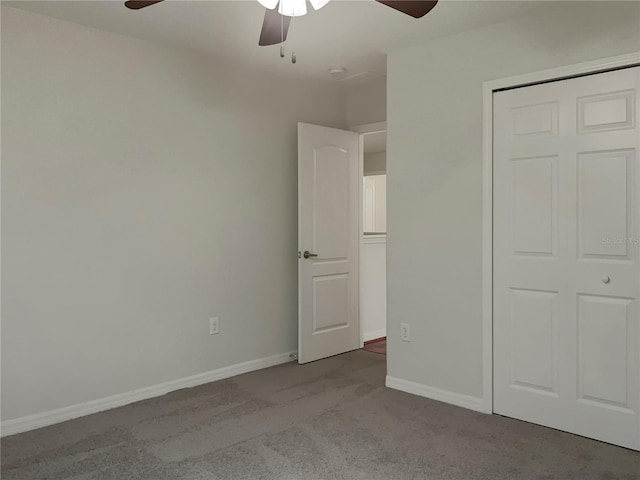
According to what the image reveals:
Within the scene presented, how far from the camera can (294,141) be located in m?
4.32

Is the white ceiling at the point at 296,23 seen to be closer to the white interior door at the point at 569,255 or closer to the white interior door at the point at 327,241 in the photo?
the white interior door at the point at 569,255

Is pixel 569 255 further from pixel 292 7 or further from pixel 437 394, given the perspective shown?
pixel 292 7

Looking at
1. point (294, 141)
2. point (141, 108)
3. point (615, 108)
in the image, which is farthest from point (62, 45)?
point (615, 108)

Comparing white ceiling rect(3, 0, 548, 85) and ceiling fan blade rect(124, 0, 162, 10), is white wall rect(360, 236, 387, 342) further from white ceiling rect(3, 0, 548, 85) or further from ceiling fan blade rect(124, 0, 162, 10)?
ceiling fan blade rect(124, 0, 162, 10)

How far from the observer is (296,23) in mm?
3006

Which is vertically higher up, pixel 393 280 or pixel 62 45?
pixel 62 45

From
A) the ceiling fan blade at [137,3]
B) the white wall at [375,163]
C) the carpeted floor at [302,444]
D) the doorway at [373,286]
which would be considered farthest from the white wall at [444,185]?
the white wall at [375,163]

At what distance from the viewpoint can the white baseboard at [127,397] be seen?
9.40ft

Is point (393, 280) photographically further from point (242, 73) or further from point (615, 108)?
point (242, 73)

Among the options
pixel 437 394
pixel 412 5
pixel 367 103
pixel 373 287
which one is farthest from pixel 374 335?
pixel 412 5

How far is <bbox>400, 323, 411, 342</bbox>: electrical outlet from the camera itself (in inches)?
138

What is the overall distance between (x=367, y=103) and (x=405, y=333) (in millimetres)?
2166

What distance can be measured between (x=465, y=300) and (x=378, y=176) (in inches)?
185

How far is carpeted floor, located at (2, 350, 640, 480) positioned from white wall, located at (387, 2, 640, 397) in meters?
0.37
